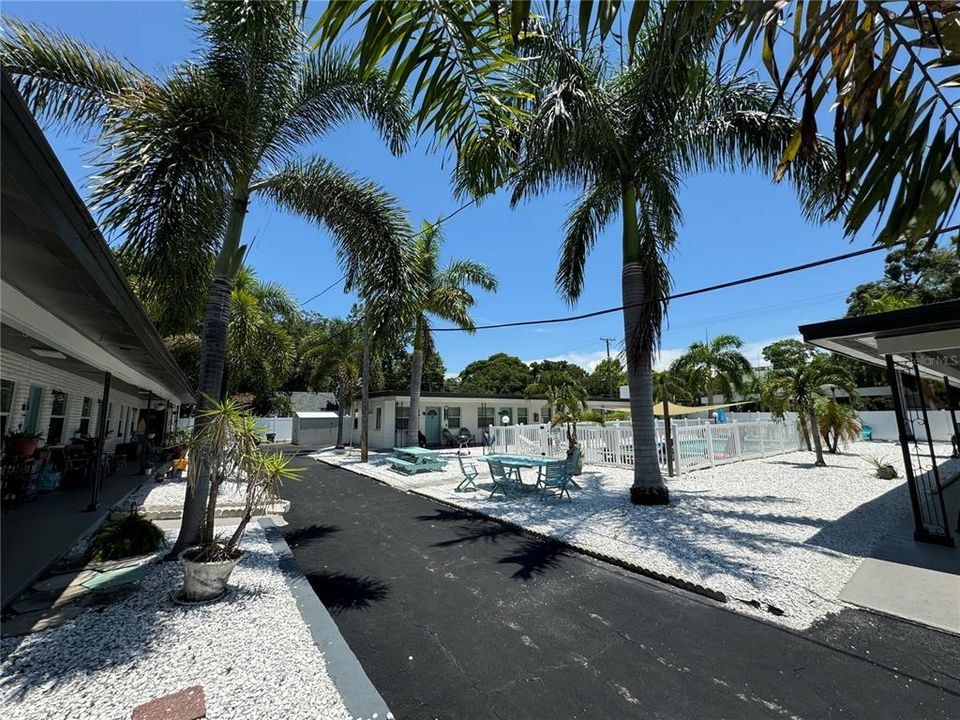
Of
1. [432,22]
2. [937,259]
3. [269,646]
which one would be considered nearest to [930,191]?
[432,22]

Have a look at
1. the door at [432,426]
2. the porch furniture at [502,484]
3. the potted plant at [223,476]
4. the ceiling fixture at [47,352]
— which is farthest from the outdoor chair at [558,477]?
the door at [432,426]

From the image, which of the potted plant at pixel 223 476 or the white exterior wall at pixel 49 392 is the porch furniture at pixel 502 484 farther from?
the white exterior wall at pixel 49 392

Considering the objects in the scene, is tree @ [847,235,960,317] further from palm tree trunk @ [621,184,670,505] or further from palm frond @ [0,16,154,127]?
palm frond @ [0,16,154,127]

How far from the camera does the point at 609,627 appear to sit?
3.87 m

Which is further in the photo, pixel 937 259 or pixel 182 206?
pixel 937 259

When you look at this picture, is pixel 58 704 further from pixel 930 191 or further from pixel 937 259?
pixel 937 259

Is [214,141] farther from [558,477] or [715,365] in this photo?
[715,365]

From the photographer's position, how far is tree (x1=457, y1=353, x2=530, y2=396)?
54594 millimetres

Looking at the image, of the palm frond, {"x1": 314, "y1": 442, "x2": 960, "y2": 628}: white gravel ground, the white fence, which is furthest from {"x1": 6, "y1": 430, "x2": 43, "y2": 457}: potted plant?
the white fence

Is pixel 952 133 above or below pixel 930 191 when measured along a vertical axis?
above

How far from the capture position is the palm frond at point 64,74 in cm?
462

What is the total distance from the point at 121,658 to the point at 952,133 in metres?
6.68

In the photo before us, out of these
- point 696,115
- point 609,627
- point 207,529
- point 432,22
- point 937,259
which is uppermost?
point 937,259

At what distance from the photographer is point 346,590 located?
15.7 ft
